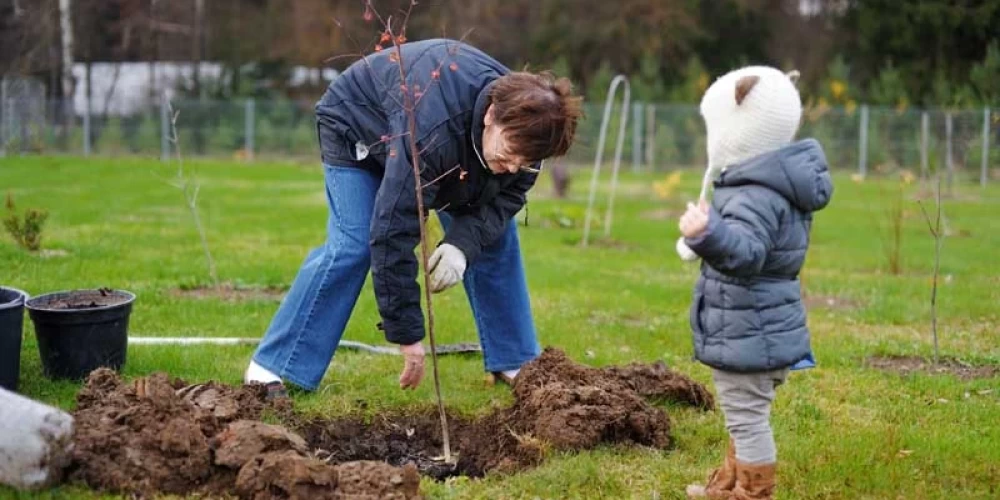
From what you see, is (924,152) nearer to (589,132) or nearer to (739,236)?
(739,236)

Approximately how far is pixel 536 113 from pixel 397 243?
0.65 metres

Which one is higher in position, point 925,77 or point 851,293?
point 925,77

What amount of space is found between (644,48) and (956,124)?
947 centimetres

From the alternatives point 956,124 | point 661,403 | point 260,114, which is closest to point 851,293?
point 661,403

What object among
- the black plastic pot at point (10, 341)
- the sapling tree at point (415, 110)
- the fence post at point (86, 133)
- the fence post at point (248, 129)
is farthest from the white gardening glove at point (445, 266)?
the fence post at point (248, 129)

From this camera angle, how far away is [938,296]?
7.40 m

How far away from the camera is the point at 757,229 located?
2.80 meters

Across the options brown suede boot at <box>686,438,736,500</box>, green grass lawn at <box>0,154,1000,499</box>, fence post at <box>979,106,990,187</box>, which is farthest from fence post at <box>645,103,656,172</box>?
brown suede boot at <box>686,438,736,500</box>

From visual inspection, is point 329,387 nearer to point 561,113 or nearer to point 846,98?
point 561,113

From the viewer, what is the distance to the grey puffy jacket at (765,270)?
284 centimetres

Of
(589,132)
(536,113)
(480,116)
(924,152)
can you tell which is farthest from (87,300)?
(589,132)

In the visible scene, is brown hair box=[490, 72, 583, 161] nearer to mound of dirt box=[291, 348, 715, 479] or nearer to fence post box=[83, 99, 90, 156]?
mound of dirt box=[291, 348, 715, 479]

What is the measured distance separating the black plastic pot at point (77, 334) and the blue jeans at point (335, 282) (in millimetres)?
645

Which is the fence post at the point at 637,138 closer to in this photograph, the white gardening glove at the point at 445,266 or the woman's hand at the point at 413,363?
the white gardening glove at the point at 445,266
